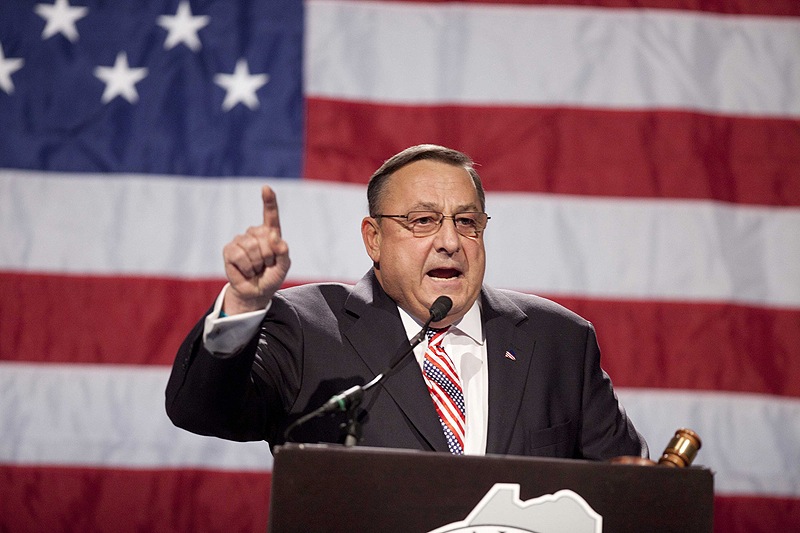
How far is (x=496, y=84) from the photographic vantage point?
3.44 m

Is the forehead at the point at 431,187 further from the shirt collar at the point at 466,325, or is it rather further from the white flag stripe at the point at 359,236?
the white flag stripe at the point at 359,236

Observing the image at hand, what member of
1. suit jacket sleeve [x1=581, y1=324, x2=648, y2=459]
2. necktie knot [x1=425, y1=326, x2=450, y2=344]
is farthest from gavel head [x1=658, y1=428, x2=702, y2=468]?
necktie knot [x1=425, y1=326, x2=450, y2=344]

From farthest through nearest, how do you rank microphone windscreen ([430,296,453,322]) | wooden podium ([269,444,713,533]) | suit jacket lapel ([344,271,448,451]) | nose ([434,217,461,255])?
nose ([434,217,461,255])
suit jacket lapel ([344,271,448,451])
microphone windscreen ([430,296,453,322])
wooden podium ([269,444,713,533])

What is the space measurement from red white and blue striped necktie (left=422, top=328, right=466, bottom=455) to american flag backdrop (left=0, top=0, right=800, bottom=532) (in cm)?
127

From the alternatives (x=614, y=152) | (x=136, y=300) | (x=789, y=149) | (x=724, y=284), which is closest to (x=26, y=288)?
(x=136, y=300)

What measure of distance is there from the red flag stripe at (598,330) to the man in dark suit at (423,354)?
3.87 ft

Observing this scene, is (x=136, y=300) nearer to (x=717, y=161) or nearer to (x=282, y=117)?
(x=282, y=117)

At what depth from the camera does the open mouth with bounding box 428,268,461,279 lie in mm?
2066

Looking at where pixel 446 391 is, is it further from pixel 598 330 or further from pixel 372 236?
pixel 598 330

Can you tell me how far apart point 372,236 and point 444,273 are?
9.3 inches

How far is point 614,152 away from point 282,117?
1.29 meters

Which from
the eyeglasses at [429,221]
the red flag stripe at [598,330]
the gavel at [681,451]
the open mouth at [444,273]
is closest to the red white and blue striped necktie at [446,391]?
the open mouth at [444,273]

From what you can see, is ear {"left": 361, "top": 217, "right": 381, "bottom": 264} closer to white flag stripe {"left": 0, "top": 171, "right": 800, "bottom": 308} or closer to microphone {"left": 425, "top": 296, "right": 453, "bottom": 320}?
microphone {"left": 425, "top": 296, "right": 453, "bottom": 320}

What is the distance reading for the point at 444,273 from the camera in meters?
2.07
